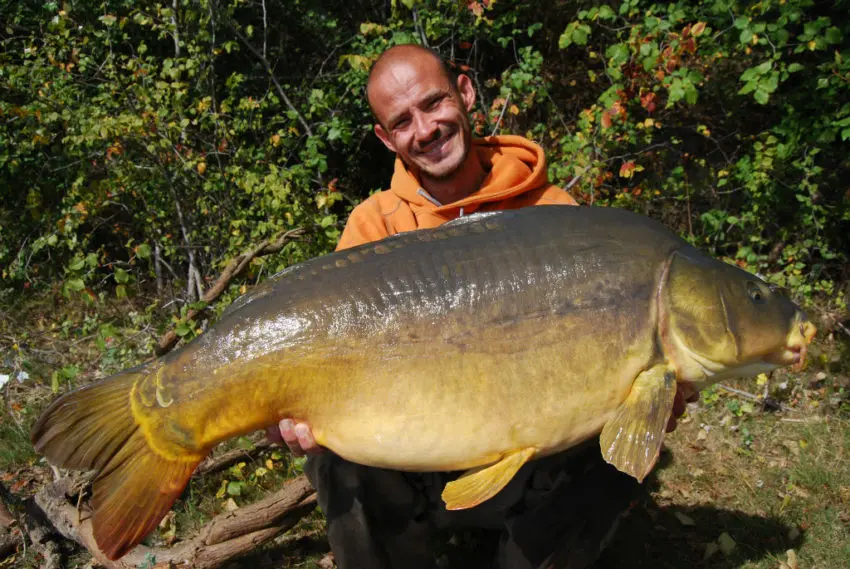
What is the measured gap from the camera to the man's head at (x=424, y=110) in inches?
96.0

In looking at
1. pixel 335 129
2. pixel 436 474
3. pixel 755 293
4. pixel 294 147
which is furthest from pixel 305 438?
pixel 294 147

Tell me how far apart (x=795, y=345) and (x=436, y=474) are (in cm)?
110

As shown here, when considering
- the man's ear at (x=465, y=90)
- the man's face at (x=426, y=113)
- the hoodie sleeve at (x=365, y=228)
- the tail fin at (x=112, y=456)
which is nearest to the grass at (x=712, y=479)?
the tail fin at (x=112, y=456)

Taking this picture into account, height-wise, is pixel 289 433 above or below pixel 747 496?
above

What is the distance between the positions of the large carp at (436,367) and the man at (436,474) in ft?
0.62

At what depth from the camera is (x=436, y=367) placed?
5.26 feet

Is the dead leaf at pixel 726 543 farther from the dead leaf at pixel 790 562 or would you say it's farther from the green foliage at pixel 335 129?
the green foliage at pixel 335 129

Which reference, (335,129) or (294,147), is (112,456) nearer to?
(335,129)

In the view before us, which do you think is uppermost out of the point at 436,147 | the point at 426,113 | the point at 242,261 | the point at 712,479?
the point at 426,113

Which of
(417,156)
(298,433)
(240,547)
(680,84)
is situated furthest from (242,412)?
(680,84)

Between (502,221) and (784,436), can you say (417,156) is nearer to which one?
(502,221)

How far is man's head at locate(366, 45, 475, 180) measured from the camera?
2.44 metres

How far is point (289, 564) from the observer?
2.62 m

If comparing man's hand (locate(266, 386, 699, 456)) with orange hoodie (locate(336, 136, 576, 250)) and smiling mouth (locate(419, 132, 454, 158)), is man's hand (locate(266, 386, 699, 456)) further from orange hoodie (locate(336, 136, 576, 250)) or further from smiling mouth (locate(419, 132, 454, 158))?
smiling mouth (locate(419, 132, 454, 158))
